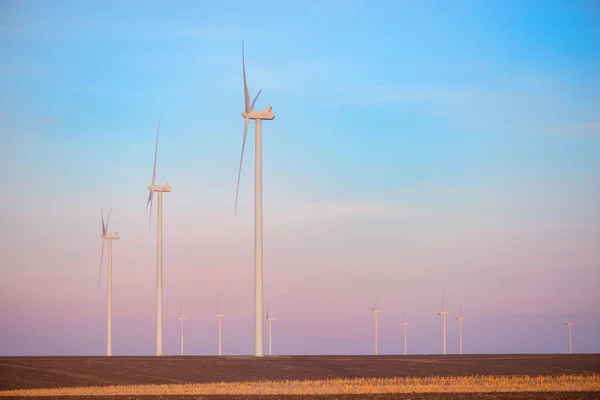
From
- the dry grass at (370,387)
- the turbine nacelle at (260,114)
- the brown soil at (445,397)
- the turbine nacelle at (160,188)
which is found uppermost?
the turbine nacelle at (260,114)

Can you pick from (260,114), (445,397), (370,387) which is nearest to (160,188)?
(260,114)

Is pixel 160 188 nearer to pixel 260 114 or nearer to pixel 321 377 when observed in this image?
pixel 260 114

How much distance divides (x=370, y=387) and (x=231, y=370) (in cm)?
2102

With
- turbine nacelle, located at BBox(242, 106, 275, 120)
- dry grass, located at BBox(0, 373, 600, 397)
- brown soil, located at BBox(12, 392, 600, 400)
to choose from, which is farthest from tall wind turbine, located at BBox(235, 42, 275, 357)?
brown soil, located at BBox(12, 392, 600, 400)

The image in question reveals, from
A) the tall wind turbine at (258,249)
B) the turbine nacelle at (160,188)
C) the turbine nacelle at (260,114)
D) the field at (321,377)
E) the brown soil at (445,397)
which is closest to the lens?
the brown soil at (445,397)

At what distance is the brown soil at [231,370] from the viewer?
213 ft

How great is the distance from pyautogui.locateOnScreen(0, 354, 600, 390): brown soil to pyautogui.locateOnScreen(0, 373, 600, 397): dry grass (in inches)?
300

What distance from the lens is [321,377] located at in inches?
→ 2606

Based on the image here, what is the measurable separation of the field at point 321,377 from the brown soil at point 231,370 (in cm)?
6

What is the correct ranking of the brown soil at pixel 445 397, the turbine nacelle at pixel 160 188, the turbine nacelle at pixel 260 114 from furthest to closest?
the turbine nacelle at pixel 160 188 < the turbine nacelle at pixel 260 114 < the brown soil at pixel 445 397

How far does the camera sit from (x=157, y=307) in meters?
104

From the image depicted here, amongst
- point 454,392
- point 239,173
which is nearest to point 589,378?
point 454,392

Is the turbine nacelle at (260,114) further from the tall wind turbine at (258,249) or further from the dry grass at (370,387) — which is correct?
the dry grass at (370,387)

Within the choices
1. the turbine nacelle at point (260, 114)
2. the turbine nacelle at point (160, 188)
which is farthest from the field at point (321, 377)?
the turbine nacelle at point (160, 188)
